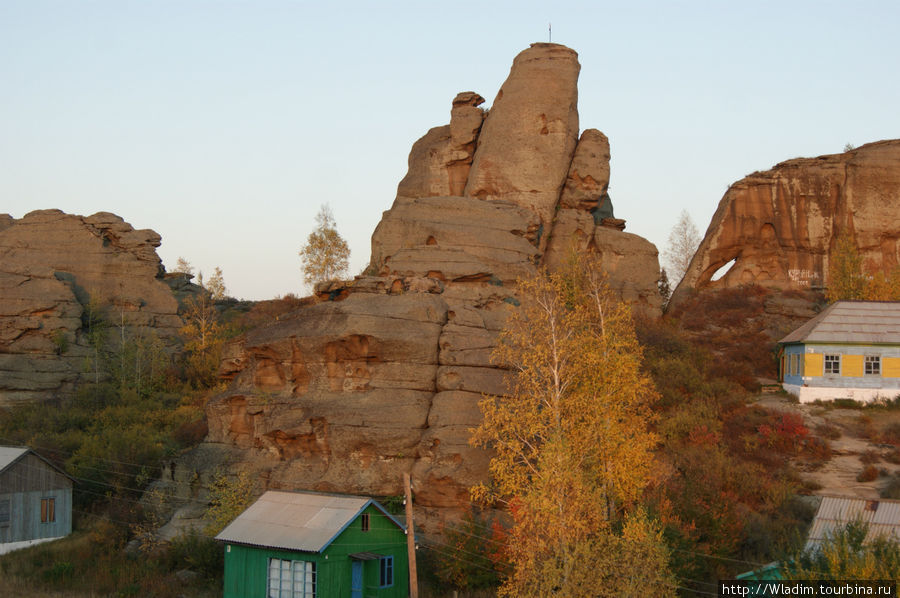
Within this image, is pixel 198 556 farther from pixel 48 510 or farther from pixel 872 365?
pixel 872 365

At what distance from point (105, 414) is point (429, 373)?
20.8 meters

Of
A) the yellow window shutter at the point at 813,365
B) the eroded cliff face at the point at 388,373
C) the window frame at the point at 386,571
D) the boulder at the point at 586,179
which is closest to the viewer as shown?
the window frame at the point at 386,571

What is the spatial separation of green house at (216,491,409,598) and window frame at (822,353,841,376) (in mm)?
22286

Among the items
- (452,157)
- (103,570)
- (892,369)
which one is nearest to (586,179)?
(452,157)

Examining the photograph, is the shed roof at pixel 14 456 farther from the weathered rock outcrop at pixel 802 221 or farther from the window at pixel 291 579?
the weathered rock outcrop at pixel 802 221

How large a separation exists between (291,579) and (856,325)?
28062 millimetres

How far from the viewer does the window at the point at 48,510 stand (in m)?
34.9

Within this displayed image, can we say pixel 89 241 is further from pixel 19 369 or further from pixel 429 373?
pixel 429 373

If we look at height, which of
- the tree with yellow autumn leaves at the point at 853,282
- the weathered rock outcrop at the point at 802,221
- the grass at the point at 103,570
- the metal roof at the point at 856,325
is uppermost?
the weathered rock outcrop at the point at 802,221

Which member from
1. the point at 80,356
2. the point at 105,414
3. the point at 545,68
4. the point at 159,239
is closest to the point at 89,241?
the point at 159,239

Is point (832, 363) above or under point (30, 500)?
above

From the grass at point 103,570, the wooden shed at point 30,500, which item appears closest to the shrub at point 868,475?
the grass at point 103,570

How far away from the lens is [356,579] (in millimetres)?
25891

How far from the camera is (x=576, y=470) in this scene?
22.9 m
